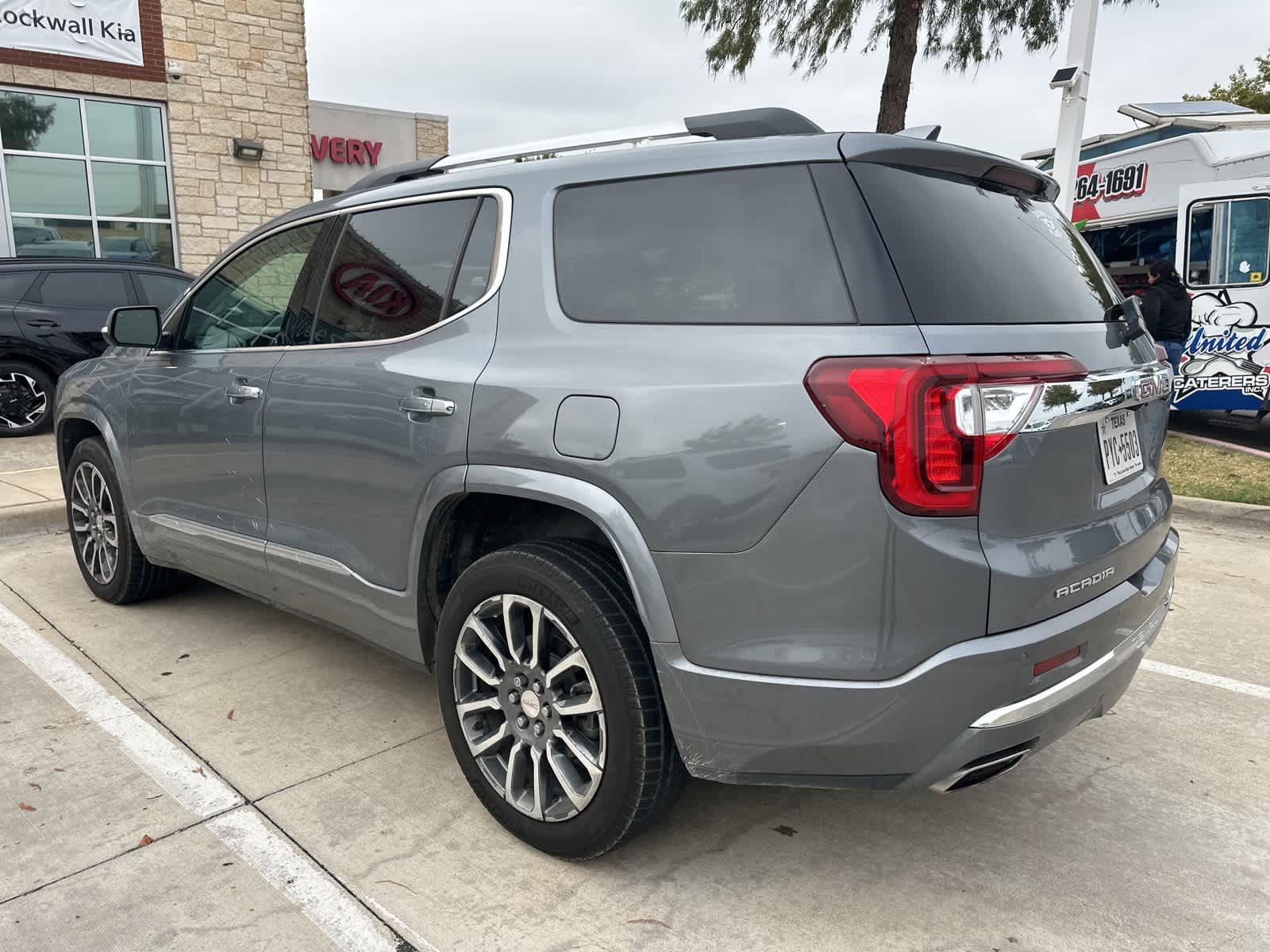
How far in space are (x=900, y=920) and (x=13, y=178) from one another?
45.0 ft

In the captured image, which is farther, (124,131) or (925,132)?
(124,131)

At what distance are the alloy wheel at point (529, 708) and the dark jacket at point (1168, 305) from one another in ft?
29.2

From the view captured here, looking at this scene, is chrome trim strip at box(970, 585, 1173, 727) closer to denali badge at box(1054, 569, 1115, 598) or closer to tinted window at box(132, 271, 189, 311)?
denali badge at box(1054, 569, 1115, 598)

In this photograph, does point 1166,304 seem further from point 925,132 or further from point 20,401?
point 20,401

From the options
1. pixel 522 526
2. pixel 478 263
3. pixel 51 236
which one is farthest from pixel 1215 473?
pixel 51 236

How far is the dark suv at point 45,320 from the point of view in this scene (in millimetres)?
8469

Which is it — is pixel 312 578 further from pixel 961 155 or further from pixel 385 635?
pixel 961 155

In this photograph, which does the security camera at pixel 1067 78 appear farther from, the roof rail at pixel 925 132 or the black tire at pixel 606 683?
the black tire at pixel 606 683

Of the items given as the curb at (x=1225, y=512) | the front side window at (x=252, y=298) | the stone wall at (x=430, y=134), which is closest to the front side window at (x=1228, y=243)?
the curb at (x=1225, y=512)

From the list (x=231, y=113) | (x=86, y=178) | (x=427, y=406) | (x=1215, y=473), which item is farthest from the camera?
(x=231, y=113)

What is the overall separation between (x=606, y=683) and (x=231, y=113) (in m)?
13.7

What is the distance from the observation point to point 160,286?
9258mm

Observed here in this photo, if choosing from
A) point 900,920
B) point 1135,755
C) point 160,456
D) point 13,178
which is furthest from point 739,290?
point 13,178

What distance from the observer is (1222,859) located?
256cm
